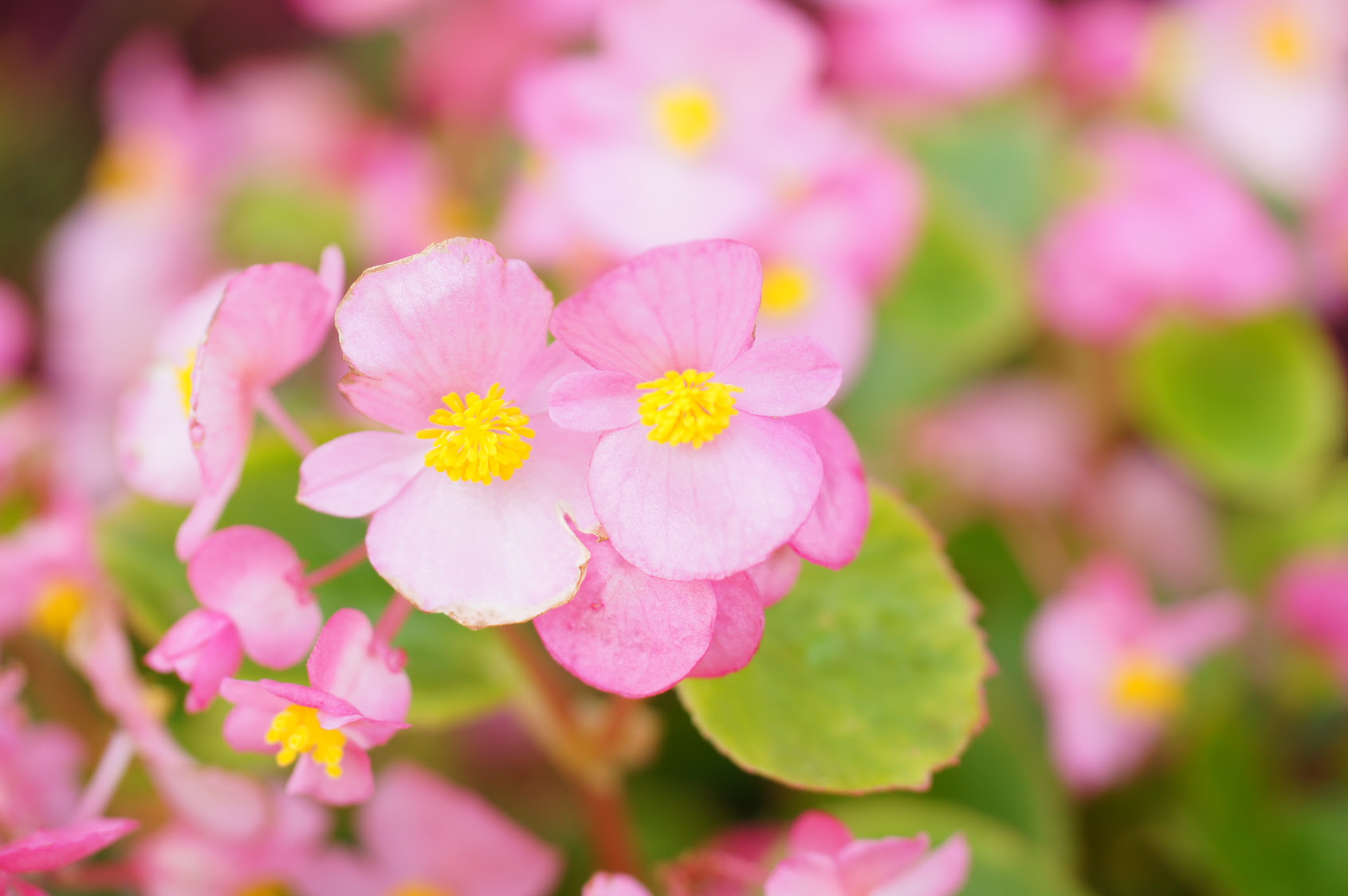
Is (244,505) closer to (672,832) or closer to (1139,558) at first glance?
(672,832)

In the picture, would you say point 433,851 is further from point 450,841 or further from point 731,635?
point 731,635

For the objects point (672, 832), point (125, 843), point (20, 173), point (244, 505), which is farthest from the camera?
point (20, 173)

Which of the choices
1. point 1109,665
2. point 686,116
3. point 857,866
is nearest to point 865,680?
point 857,866

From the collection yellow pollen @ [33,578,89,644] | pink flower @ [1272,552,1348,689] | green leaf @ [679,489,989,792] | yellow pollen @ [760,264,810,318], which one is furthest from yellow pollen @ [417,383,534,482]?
pink flower @ [1272,552,1348,689]

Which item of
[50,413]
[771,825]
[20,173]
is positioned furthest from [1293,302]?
[20,173]

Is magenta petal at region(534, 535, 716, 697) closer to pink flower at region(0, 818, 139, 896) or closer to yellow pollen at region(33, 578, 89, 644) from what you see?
pink flower at region(0, 818, 139, 896)

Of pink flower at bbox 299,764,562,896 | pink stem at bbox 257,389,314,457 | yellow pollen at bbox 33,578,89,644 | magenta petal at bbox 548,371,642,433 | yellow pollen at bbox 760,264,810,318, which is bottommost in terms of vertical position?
pink flower at bbox 299,764,562,896
